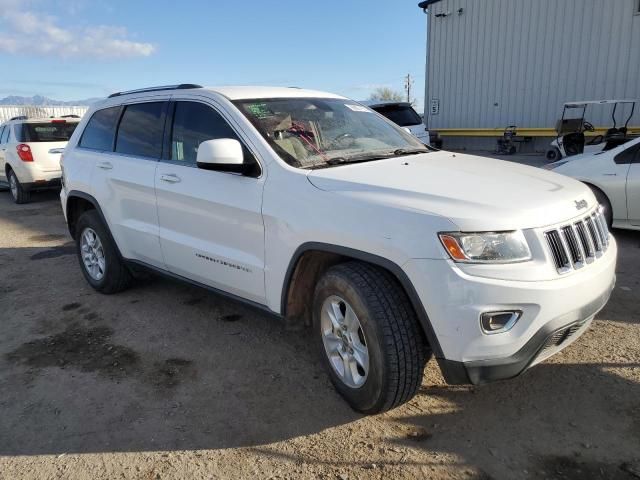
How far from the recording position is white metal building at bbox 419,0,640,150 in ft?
51.3

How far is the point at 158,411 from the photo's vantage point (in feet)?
10.2

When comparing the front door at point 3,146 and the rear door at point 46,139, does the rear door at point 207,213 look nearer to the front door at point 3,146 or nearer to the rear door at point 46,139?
the rear door at point 46,139

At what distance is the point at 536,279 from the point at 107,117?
4096 mm

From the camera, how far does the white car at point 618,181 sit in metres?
6.04

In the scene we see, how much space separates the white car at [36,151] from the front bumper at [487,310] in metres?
10.3

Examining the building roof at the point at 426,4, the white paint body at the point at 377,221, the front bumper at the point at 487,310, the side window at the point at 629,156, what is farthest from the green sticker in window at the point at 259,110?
the building roof at the point at 426,4

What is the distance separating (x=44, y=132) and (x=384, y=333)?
35.0 ft

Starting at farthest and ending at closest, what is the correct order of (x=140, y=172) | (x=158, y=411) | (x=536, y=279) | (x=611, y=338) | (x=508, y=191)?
(x=140, y=172) < (x=611, y=338) < (x=158, y=411) < (x=508, y=191) < (x=536, y=279)

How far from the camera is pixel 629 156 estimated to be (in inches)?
243

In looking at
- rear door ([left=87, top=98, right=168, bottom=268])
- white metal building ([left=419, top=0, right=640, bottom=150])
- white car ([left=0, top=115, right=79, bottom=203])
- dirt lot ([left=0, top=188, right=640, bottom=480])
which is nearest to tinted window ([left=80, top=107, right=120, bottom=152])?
rear door ([left=87, top=98, right=168, bottom=268])

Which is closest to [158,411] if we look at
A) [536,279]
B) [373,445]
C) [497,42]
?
[373,445]

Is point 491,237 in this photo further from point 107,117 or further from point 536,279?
point 107,117

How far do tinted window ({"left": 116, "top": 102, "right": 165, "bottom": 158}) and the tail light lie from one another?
7301 millimetres

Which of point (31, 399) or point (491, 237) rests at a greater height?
point (491, 237)
